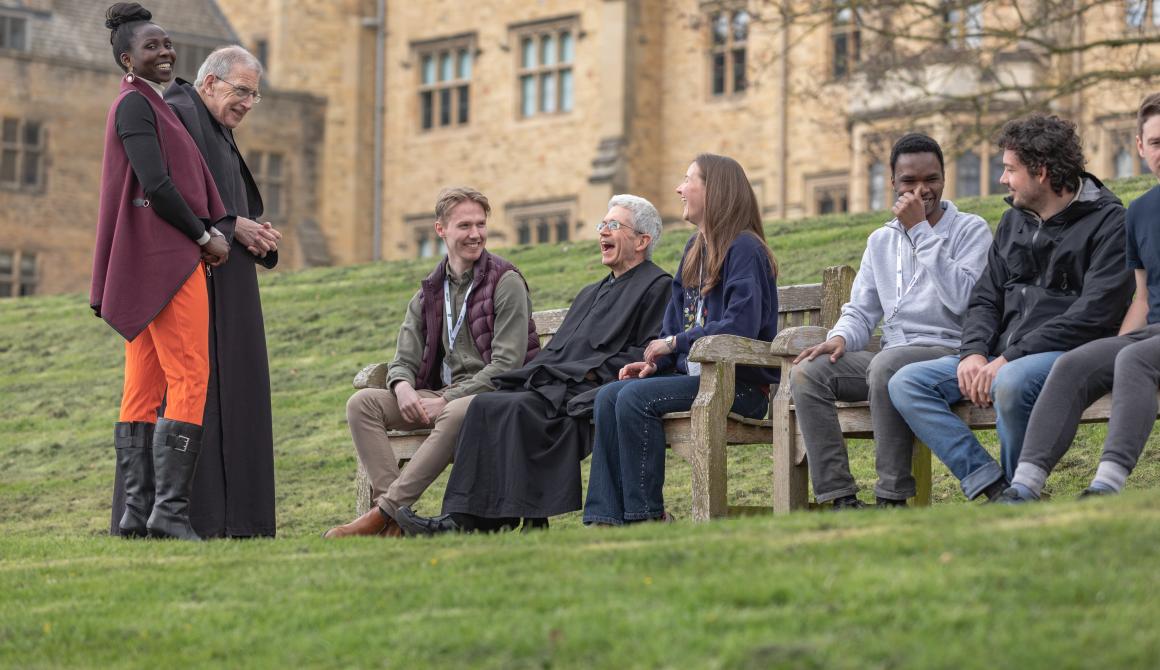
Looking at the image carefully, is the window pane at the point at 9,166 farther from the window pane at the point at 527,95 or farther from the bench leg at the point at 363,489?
the bench leg at the point at 363,489

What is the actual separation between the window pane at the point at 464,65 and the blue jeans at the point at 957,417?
3305cm

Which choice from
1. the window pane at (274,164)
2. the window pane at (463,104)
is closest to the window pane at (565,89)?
the window pane at (463,104)

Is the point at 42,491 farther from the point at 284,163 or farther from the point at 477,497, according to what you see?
the point at 284,163

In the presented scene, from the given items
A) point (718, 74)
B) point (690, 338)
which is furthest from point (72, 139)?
point (690, 338)

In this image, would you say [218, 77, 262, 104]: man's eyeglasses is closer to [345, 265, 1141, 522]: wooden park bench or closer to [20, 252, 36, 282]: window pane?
[345, 265, 1141, 522]: wooden park bench

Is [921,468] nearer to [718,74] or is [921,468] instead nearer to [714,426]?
[714,426]

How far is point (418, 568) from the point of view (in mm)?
6172

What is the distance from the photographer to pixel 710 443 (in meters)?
7.59

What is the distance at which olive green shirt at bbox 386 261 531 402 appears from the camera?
332 inches

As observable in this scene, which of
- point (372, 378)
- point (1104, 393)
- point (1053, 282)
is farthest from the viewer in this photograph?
point (372, 378)

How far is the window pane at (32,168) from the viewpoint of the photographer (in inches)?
1510

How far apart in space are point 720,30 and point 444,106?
692cm

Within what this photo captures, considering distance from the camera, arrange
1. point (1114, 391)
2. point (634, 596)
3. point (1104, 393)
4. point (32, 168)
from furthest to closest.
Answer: point (32, 168) < point (1104, 393) < point (1114, 391) < point (634, 596)

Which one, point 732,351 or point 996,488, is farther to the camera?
point 732,351
